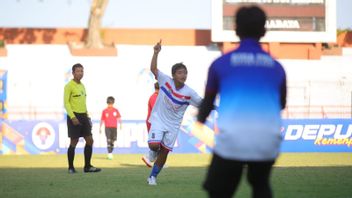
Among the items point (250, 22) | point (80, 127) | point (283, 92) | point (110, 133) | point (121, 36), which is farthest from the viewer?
point (121, 36)

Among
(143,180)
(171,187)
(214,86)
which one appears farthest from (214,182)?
(143,180)

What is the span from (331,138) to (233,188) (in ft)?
74.3

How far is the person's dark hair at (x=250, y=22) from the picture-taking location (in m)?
5.83

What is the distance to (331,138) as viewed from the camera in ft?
91.6

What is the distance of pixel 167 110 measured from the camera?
13.0 m

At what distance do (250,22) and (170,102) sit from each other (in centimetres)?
708

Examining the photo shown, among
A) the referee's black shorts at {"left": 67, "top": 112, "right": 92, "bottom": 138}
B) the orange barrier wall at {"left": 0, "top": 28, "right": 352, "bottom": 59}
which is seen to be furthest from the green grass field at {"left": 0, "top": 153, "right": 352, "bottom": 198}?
the orange barrier wall at {"left": 0, "top": 28, "right": 352, "bottom": 59}

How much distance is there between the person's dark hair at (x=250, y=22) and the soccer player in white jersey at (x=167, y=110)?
21.9 feet

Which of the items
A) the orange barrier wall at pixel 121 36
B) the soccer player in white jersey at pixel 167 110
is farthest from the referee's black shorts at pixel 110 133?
the orange barrier wall at pixel 121 36

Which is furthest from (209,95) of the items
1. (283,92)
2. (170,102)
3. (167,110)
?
(167,110)

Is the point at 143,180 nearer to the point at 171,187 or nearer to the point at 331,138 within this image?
the point at 171,187

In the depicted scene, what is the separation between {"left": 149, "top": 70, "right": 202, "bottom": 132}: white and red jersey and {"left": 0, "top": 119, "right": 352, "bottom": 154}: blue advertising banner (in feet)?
46.9

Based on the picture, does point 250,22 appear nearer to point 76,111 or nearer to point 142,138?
point 76,111

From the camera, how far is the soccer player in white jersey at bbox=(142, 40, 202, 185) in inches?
498
